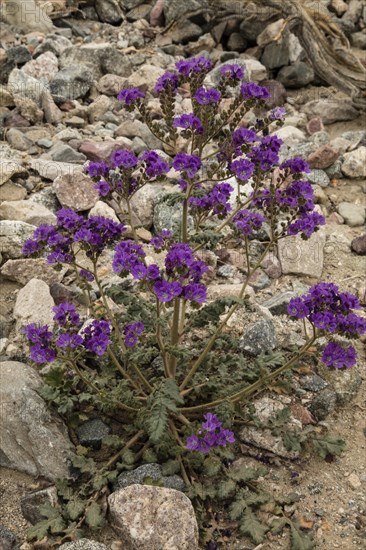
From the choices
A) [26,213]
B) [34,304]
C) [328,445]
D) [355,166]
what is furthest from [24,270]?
[355,166]

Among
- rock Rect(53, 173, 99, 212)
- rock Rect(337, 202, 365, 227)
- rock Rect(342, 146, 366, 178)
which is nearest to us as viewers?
rock Rect(53, 173, 99, 212)

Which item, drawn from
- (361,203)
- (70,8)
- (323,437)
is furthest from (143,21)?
(323,437)

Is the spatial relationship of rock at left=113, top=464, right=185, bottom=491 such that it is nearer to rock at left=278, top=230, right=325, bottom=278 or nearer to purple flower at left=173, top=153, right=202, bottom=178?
purple flower at left=173, top=153, right=202, bottom=178

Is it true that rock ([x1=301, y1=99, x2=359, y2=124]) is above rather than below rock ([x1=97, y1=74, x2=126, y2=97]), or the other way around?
below

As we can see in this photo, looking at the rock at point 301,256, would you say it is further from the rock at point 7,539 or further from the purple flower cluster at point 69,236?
the rock at point 7,539

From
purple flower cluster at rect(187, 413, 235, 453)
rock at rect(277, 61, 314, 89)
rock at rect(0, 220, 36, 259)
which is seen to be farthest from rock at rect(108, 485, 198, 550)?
rock at rect(277, 61, 314, 89)

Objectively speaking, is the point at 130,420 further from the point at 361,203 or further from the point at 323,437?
the point at 361,203

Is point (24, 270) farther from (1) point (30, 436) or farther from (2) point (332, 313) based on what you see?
(2) point (332, 313)
